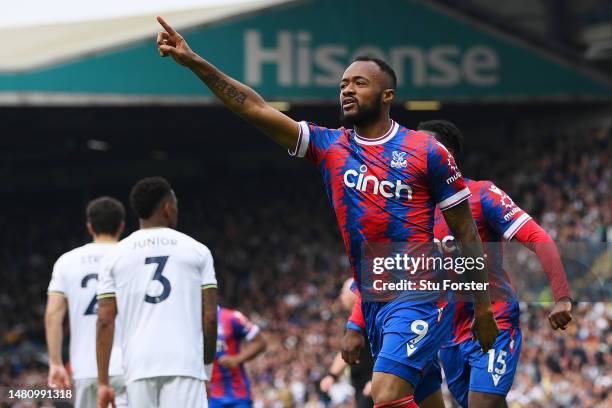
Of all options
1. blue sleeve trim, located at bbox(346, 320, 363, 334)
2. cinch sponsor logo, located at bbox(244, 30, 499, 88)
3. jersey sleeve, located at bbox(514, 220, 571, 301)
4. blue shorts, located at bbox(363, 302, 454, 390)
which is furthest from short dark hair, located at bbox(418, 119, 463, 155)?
cinch sponsor logo, located at bbox(244, 30, 499, 88)

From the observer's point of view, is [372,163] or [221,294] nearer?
[372,163]

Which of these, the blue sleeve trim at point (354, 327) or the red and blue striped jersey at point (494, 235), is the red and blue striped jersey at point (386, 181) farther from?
the red and blue striped jersey at point (494, 235)

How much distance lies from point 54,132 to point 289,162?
670 centimetres

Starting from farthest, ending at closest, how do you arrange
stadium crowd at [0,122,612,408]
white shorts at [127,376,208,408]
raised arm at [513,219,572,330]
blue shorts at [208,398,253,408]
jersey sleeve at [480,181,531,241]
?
stadium crowd at [0,122,612,408]
blue shorts at [208,398,253,408]
jersey sleeve at [480,181,531,241]
white shorts at [127,376,208,408]
raised arm at [513,219,572,330]

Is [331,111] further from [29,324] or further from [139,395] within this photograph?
[139,395]

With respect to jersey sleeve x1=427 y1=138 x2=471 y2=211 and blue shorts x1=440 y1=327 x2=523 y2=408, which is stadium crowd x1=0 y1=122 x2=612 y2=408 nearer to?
blue shorts x1=440 y1=327 x2=523 y2=408

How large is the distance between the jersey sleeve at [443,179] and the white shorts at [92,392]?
10.9ft

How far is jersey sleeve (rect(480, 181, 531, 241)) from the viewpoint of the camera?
304 inches

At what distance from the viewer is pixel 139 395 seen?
288 inches

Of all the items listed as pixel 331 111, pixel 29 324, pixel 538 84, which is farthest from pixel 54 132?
pixel 538 84

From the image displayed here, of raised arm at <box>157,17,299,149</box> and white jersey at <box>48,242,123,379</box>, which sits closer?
raised arm at <box>157,17,299,149</box>

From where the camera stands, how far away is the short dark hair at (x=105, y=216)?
29.7 feet

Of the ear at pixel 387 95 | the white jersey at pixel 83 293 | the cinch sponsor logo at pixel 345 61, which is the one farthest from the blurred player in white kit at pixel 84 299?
the cinch sponsor logo at pixel 345 61

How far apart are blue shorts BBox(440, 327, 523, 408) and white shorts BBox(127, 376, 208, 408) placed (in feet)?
5.39
